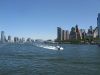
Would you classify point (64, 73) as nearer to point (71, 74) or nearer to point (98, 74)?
point (71, 74)

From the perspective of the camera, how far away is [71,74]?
39938mm

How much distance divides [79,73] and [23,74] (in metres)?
7.87

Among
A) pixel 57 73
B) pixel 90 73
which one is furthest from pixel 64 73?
pixel 90 73

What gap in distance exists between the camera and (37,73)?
41156 mm

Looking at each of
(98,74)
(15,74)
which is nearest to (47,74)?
(15,74)

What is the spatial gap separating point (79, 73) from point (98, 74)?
2.67 metres

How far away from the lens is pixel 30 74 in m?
40.0

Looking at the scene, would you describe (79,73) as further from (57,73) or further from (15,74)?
(15,74)

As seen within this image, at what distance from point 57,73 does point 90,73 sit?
15.4 feet

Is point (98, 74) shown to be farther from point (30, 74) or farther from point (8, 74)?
point (8, 74)

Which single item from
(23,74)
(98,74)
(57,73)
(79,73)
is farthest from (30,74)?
(98,74)

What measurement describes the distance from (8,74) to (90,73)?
11554 mm

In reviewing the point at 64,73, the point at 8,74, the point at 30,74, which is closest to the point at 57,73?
the point at 64,73

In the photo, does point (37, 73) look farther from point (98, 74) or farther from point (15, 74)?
point (98, 74)
